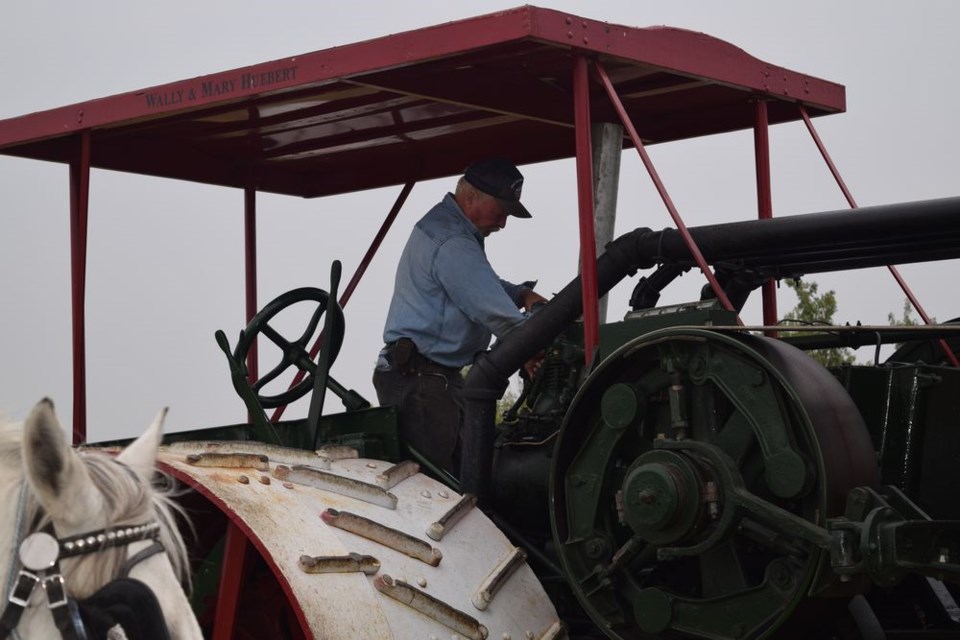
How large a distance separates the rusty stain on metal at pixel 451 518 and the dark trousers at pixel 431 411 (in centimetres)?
44

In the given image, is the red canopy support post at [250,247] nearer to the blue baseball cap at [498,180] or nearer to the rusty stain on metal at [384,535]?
the blue baseball cap at [498,180]

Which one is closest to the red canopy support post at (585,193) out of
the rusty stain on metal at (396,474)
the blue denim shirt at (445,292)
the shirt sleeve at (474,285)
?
the shirt sleeve at (474,285)

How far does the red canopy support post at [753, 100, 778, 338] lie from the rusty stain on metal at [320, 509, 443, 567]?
167 cm

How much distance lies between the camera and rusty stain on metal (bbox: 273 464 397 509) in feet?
13.6

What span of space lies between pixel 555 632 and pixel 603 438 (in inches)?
22.6

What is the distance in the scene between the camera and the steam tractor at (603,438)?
3688mm

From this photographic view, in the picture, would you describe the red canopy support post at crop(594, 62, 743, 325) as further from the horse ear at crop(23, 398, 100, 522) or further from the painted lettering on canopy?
the horse ear at crop(23, 398, 100, 522)

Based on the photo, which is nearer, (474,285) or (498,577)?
(498,577)

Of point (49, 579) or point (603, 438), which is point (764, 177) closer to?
point (603, 438)

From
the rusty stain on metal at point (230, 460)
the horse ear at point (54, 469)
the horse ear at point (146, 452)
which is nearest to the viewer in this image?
the horse ear at point (54, 469)

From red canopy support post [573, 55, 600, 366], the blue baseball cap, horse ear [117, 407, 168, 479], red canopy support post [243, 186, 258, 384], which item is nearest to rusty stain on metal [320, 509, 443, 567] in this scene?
red canopy support post [573, 55, 600, 366]

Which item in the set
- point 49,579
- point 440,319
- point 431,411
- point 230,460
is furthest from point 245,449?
point 49,579

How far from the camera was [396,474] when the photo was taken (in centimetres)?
442

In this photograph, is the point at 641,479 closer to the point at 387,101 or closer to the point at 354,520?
the point at 354,520
